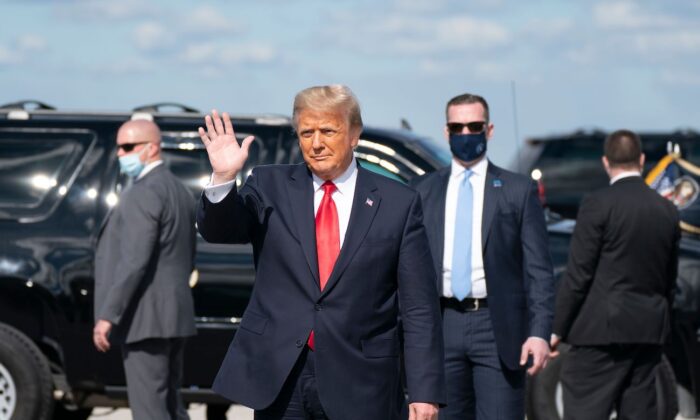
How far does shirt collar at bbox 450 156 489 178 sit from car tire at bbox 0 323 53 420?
3179 mm

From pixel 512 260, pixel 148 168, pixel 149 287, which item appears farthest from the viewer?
pixel 148 168

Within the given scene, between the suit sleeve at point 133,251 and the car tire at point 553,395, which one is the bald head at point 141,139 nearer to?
the suit sleeve at point 133,251

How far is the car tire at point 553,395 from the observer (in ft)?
30.1

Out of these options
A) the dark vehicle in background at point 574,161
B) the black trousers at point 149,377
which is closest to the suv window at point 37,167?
the black trousers at point 149,377

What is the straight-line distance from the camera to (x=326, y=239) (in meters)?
4.99

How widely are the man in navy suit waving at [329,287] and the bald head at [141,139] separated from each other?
10.3 ft

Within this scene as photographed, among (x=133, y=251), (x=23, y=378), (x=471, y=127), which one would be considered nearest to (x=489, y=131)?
(x=471, y=127)

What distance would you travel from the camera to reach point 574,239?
300 inches

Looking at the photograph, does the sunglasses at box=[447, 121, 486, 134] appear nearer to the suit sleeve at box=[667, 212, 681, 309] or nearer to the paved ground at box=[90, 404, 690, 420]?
the suit sleeve at box=[667, 212, 681, 309]

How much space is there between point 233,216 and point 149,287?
3116mm

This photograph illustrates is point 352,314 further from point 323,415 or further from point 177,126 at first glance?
point 177,126

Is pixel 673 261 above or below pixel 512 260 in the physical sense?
below

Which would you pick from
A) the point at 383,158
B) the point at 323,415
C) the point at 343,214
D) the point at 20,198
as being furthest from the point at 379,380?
the point at 20,198

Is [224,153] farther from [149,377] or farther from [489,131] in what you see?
[149,377]
